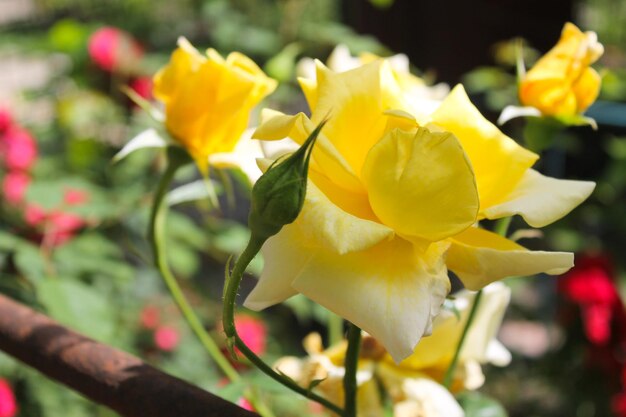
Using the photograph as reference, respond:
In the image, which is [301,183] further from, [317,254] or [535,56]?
[535,56]

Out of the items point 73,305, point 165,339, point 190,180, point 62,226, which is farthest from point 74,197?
point 190,180

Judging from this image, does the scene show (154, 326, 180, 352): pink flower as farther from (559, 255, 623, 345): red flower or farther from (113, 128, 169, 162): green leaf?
(113, 128, 169, 162): green leaf

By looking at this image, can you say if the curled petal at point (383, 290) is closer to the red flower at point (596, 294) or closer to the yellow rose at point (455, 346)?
the yellow rose at point (455, 346)

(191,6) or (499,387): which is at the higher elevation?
(191,6)

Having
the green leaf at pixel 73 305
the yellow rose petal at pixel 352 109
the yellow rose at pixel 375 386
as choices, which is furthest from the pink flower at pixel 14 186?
the yellow rose petal at pixel 352 109

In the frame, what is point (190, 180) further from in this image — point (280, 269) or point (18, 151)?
point (280, 269)

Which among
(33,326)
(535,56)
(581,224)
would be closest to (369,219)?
(33,326)
